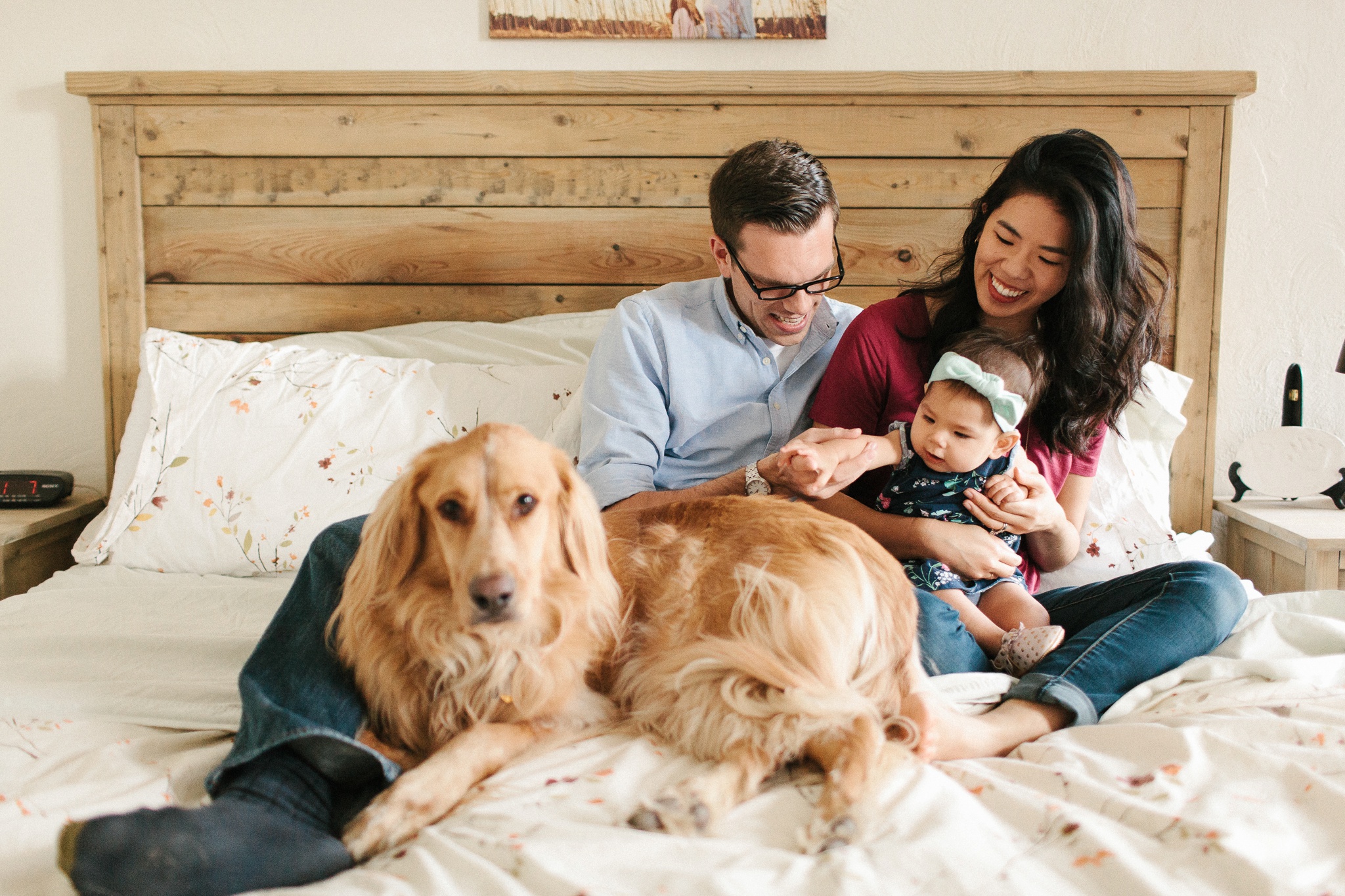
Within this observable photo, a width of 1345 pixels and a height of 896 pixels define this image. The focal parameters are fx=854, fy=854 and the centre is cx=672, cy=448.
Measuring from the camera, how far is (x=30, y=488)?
2379 millimetres

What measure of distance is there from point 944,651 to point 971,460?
36 centimetres

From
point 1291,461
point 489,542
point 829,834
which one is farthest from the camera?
point 1291,461

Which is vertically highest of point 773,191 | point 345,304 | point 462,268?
point 773,191

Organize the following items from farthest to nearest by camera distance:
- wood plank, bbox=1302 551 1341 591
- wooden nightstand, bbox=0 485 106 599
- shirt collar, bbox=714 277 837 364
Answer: wooden nightstand, bbox=0 485 106 599
wood plank, bbox=1302 551 1341 591
shirt collar, bbox=714 277 837 364

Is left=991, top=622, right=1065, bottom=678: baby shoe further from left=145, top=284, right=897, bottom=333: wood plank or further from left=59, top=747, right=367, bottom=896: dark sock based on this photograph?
left=145, top=284, right=897, bottom=333: wood plank

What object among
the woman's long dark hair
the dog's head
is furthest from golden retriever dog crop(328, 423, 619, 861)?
the woman's long dark hair

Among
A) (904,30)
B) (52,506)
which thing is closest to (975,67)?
(904,30)

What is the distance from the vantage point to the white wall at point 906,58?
247cm

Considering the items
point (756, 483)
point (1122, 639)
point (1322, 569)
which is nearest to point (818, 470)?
point (756, 483)

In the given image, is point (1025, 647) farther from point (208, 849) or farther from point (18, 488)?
point (18, 488)

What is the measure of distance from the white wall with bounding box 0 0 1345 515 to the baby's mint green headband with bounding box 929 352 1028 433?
1.39m

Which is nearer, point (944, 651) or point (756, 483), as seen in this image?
point (944, 651)

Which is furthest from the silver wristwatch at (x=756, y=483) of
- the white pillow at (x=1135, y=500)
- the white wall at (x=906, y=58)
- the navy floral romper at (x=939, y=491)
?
the white wall at (x=906, y=58)

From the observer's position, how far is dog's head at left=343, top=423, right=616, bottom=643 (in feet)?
3.40
